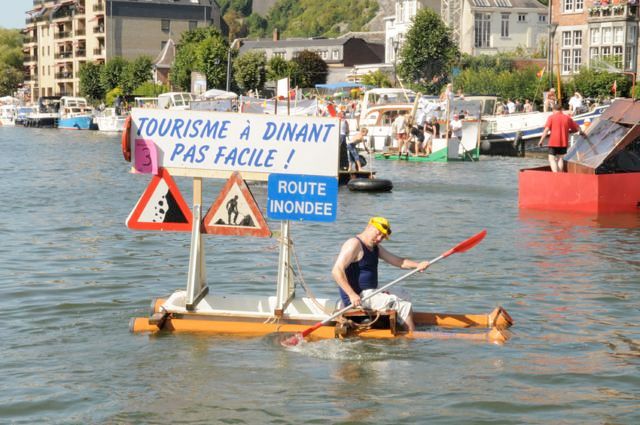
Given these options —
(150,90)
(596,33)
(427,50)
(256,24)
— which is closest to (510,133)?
(596,33)

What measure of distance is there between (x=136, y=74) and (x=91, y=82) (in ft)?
30.2

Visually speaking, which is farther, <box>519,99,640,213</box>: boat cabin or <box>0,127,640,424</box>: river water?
<box>519,99,640,213</box>: boat cabin

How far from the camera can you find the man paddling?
12.2 meters

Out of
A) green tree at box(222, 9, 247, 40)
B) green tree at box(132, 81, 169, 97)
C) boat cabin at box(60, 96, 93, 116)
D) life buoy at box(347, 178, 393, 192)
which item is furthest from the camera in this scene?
green tree at box(222, 9, 247, 40)

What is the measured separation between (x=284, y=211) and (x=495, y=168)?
2903 centimetres

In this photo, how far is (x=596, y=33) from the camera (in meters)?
63.8

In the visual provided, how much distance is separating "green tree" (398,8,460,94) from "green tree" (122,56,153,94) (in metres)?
38.4

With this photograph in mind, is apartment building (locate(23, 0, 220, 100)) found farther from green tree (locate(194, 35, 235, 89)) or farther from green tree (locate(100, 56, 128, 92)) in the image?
green tree (locate(194, 35, 235, 89))

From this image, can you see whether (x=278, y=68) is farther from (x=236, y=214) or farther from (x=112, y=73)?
(x=236, y=214)

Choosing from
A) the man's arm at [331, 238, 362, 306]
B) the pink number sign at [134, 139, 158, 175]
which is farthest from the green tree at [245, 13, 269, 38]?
the pink number sign at [134, 139, 158, 175]

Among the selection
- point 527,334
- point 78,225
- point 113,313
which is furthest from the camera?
point 78,225

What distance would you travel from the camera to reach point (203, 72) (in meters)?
95.2

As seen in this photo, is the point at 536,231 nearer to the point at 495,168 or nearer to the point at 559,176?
the point at 559,176

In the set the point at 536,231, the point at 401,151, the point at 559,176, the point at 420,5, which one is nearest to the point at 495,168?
the point at 401,151
